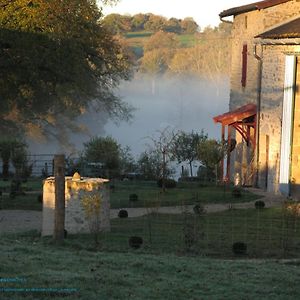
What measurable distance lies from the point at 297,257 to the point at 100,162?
21752 millimetres

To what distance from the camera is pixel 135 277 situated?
31.2 feet

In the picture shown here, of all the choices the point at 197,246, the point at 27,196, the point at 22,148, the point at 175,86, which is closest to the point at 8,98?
the point at 27,196

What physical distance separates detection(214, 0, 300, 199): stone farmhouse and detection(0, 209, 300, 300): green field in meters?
8.79

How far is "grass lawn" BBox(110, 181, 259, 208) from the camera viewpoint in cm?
2405

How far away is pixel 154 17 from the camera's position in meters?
143

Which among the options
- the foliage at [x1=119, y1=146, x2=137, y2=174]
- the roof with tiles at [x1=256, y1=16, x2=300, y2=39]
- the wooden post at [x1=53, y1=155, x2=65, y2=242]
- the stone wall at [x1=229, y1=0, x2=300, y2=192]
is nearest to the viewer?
the wooden post at [x1=53, y1=155, x2=65, y2=242]

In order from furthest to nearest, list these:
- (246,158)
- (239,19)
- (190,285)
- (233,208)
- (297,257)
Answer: (239,19) → (246,158) → (233,208) → (297,257) → (190,285)

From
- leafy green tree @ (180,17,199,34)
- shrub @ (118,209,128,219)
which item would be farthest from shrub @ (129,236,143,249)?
leafy green tree @ (180,17,199,34)

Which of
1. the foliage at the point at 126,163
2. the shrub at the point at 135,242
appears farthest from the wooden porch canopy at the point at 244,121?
the shrub at the point at 135,242

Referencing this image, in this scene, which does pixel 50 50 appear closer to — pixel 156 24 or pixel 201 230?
pixel 201 230

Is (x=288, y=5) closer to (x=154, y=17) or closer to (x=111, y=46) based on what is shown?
(x=111, y=46)

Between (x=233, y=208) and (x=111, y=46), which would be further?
(x=111, y=46)

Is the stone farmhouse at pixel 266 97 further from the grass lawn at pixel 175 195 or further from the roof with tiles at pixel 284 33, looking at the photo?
the grass lawn at pixel 175 195

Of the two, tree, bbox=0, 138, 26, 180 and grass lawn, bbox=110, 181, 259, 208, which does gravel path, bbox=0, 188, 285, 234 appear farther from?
tree, bbox=0, 138, 26, 180
